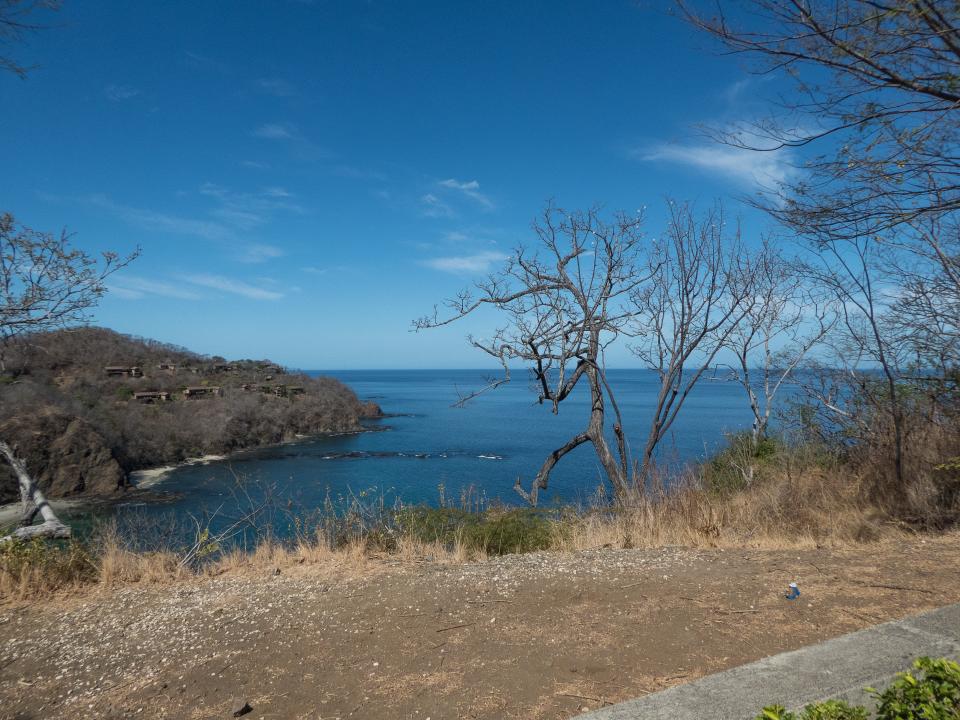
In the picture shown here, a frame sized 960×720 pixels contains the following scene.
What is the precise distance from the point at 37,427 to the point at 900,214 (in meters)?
28.4

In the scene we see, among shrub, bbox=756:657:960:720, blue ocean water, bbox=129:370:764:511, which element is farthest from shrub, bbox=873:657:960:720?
blue ocean water, bbox=129:370:764:511

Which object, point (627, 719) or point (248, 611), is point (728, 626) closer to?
point (627, 719)

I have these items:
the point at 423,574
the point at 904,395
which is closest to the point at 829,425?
the point at 904,395

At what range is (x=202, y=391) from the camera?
40.2m

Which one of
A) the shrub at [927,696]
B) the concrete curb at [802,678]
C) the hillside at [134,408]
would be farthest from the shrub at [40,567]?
the shrub at [927,696]

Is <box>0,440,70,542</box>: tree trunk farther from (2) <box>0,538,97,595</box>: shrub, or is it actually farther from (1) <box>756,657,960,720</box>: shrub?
(1) <box>756,657,960,720</box>: shrub

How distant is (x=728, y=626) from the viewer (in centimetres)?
336

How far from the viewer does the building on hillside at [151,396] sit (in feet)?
118

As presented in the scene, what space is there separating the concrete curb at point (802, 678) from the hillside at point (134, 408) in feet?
27.0

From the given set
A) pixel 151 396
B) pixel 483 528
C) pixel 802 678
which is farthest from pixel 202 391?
pixel 802 678

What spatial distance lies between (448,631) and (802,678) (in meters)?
1.94

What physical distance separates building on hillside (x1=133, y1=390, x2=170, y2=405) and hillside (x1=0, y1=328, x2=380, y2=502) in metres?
0.06

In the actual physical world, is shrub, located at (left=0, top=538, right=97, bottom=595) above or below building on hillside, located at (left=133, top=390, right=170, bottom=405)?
below

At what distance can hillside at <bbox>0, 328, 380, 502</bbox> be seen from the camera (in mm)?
23172
